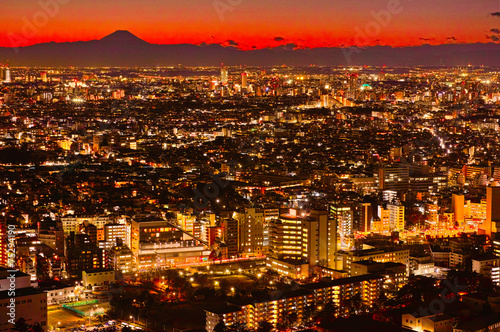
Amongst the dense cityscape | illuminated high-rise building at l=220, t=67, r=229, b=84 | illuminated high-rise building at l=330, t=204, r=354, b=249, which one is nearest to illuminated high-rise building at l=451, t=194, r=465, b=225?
the dense cityscape

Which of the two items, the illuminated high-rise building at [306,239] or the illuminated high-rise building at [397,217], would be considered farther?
the illuminated high-rise building at [397,217]

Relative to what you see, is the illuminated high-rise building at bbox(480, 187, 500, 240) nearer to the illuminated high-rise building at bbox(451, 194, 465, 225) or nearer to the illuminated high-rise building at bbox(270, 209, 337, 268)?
the illuminated high-rise building at bbox(451, 194, 465, 225)

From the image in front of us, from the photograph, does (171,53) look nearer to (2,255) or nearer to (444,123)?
(444,123)

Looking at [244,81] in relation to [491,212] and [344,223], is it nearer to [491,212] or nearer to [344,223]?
[491,212]

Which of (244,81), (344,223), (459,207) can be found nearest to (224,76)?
(244,81)

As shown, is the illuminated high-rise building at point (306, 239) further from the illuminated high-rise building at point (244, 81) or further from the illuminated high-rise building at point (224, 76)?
the illuminated high-rise building at point (224, 76)

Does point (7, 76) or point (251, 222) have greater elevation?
point (7, 76)

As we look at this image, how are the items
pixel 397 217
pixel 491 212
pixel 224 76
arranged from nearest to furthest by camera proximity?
pixel 491 212, pixel 397 217, pixel 224 76

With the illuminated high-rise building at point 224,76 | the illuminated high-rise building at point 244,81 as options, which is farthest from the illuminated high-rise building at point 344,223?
the illuminated high-rise building at point 224,76
